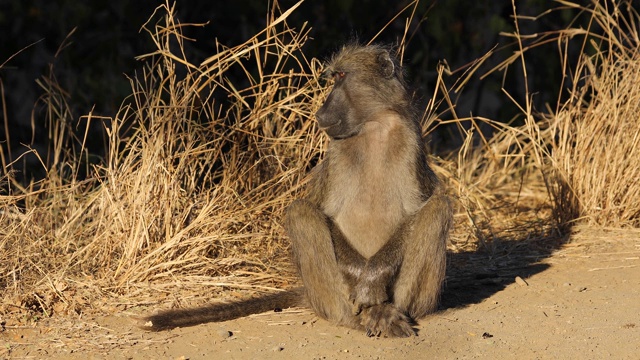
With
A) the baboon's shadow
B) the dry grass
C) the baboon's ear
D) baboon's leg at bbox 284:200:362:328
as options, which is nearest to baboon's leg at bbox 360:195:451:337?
baboon's leg at bbox 284:200:362:328

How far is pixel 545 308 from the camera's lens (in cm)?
473

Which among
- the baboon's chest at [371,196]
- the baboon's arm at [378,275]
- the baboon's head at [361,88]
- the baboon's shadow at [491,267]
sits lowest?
the baboon's shadow at [491,267]

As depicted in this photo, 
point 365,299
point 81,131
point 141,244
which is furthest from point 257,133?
point 81,131

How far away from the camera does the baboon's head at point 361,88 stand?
458 centimetres

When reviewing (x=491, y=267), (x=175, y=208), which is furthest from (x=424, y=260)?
(x=175, y=208)

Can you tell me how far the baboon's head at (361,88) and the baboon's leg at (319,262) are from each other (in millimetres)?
350

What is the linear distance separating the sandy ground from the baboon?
93 millimetres

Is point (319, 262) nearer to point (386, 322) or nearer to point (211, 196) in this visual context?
point (386, 322)

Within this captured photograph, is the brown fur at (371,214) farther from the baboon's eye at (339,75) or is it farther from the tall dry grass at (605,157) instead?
the tall dry grass at (605,157)

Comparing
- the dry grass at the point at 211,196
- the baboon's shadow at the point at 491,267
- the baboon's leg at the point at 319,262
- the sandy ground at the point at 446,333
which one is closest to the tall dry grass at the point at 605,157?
the dry grass at the point at 211,196

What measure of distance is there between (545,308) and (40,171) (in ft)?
11.5

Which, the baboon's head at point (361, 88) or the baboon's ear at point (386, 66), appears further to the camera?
the baboon's ear at point (386, 66)

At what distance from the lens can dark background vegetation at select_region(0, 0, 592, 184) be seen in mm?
7121

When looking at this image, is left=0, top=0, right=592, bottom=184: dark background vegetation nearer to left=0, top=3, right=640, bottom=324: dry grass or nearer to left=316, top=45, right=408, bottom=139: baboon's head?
left=0, top=3, right=640, bottom=324: dry grass
